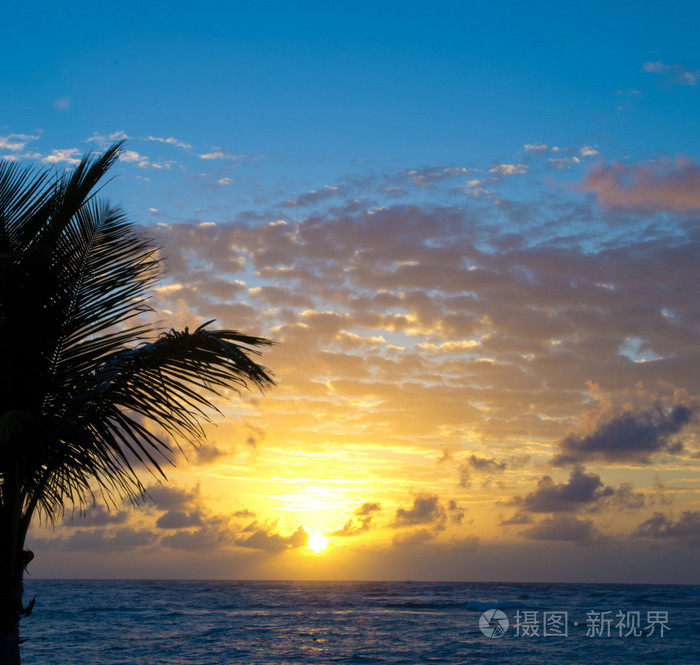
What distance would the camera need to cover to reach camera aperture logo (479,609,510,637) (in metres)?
30.2

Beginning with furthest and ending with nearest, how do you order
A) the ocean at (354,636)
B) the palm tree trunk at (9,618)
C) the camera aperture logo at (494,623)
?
1. the camera aperture logo at (494,623)
2. the ocean at (354,636)
3. the palm tree trunk at (9,618)

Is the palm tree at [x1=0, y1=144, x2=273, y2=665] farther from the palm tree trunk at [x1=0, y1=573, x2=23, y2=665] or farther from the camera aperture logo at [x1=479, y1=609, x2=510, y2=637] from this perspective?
the camera aperture logo at [x1=479, y1=609, x2=510, y2=637]

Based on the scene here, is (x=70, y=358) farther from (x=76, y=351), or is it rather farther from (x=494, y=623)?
(x=494, y=623)

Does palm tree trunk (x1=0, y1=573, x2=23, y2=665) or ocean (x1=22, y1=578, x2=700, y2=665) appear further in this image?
ocean (x1=22, y1=578, x2=700, y2=665)

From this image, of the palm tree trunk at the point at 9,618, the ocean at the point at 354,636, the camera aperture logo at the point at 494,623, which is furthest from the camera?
the camera aperture logo at the point at 494,623

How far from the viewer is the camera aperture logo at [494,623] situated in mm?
30152

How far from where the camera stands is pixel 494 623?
34656mm

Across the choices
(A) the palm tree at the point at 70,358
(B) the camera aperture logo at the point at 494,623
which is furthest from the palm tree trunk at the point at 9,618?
(B) the camera aperture logo at the point at 494,623

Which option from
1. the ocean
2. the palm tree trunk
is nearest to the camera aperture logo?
the ocean

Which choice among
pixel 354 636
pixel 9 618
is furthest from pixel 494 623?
pixel 9 618

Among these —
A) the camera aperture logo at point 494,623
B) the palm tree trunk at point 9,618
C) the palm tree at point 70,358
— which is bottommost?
the camera aperture logo at point 494,623

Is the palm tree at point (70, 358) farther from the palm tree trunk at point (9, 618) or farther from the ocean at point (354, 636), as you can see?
the ocean at point (354, 636)

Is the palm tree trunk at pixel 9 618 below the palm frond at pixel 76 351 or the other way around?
below

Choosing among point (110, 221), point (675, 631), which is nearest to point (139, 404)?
point (110, 221)
